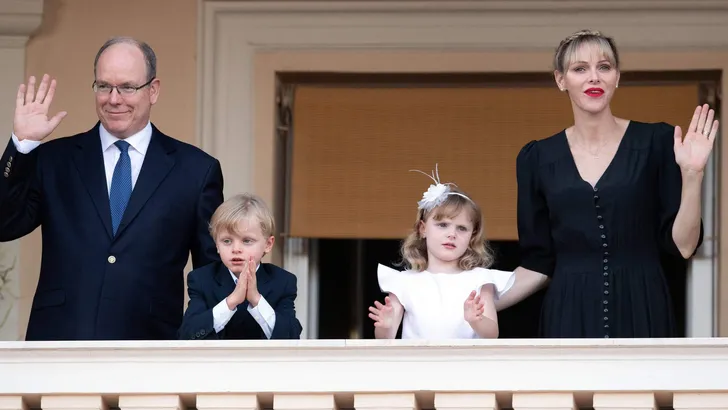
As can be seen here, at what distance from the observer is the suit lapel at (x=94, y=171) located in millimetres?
Result: 5441

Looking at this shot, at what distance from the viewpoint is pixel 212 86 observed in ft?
24.0

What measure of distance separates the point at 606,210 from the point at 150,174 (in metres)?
1.44

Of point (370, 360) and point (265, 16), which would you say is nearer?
point (370, 360)

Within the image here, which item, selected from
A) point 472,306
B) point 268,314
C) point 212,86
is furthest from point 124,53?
point 212,86

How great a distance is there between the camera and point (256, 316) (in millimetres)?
5133

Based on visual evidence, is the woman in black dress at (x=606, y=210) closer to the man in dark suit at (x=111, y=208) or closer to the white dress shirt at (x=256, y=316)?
the white dress shirt at (x=256, y=316)

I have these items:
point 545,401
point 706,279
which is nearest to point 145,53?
point 545,401

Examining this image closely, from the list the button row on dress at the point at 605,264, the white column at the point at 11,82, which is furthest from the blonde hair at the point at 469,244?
the white column at the point at 11,82

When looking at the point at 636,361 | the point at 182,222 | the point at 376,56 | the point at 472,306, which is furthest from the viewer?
the point at 376,56

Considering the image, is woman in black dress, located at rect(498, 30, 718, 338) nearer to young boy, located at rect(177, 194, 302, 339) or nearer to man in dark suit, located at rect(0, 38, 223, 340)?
young boy, located at rect(177, 194, 302, 339)

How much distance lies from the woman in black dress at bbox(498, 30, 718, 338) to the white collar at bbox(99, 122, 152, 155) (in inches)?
50.1

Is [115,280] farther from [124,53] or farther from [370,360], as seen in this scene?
[370,360]

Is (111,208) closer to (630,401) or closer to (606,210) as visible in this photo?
(606,210)

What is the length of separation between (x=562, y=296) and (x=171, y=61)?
259 centimetres
